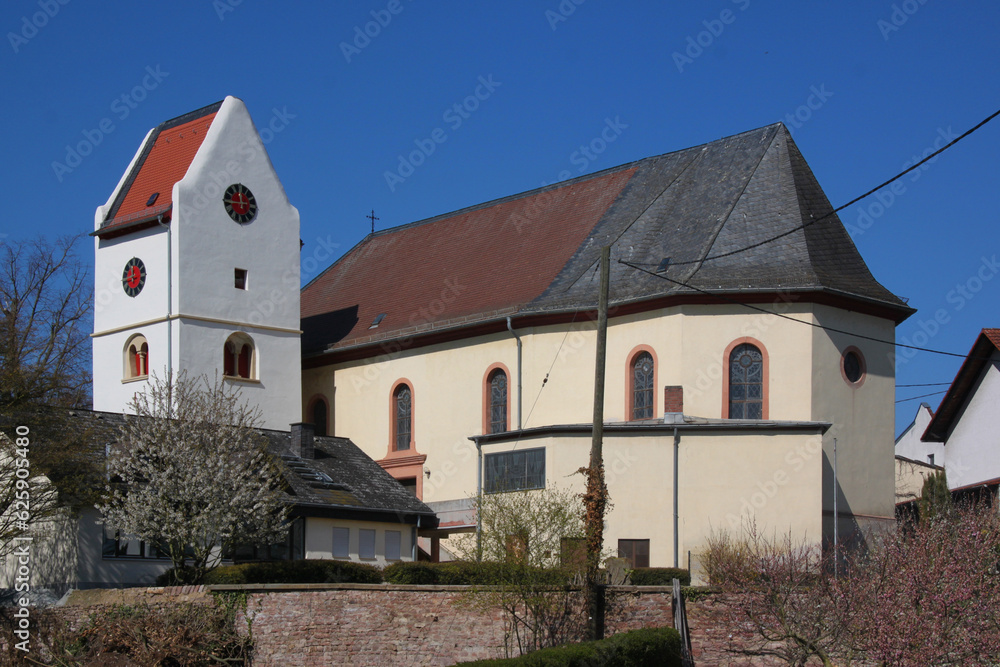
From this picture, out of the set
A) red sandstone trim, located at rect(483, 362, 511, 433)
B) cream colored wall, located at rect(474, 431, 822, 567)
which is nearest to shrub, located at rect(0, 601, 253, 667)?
cream colored wall, located at rect(474, 431, 822, 567)

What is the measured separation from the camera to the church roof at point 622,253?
33.5m

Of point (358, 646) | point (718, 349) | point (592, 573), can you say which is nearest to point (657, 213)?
point (718, 349)

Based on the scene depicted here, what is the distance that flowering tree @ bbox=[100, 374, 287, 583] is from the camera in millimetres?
25859

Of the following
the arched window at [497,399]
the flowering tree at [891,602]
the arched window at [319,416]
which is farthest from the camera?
the arched window at [319,416]

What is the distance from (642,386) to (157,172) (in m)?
16.9

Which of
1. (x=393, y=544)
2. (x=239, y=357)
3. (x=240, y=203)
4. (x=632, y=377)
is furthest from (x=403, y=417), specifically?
(x=632, y=377)

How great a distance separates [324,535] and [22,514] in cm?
818

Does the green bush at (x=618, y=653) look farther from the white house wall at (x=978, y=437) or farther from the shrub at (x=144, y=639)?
the white house wall at (x=978, y=437)

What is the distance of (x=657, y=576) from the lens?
1118 inches

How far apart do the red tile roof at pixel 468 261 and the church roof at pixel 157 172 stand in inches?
284

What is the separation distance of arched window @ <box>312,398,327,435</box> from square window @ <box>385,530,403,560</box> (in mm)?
8931

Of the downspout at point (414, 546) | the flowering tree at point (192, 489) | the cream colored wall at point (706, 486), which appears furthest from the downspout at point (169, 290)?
the cream colored wall at point (706, 486)

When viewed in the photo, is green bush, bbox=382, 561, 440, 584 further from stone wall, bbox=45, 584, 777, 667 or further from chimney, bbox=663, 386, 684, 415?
chimney, bbox=663, 386, 684, 415

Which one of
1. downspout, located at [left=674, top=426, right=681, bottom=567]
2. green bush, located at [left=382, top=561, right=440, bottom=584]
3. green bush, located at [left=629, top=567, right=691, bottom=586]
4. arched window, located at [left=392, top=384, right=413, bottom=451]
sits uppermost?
arched window, located at [left=392, top=384, right=413, bottom=451]
